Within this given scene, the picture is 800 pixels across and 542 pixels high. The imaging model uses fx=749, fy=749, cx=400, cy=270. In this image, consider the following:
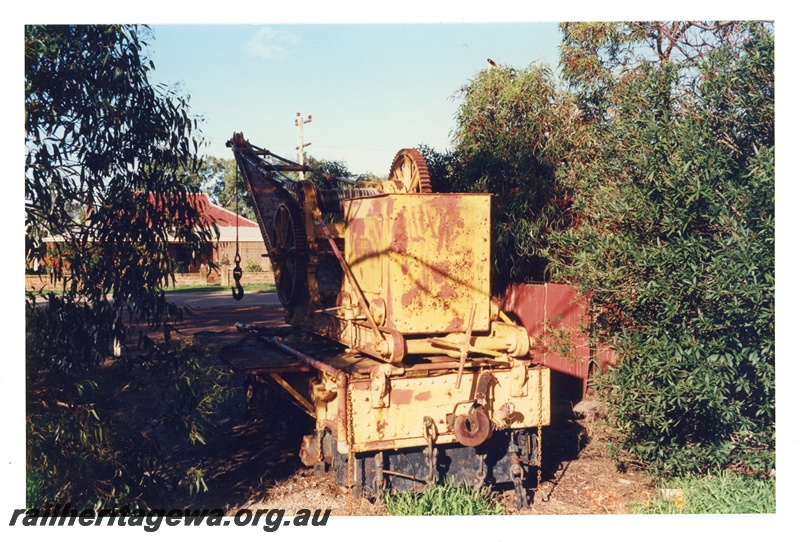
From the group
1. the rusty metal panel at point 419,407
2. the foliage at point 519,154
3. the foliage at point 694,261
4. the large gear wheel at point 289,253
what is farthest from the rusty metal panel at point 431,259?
the foliage at point 519,154

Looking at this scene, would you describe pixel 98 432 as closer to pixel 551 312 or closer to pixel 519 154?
pixel 551 312

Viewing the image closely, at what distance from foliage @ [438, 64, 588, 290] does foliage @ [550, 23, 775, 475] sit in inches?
116

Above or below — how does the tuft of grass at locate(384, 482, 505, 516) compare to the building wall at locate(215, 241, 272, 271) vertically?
below

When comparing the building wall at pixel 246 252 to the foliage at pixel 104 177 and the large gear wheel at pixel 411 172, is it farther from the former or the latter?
the foliage at pixel 104 177

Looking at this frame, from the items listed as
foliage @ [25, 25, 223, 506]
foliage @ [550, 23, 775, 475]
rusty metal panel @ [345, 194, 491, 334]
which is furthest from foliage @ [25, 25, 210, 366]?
foliage @ [550, 23, 775, 475]

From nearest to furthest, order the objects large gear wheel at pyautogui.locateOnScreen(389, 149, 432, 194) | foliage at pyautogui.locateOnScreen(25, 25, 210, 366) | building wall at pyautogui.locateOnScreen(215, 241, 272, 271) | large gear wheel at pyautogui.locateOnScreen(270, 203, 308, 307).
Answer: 1. foliage at pyautogui.locateOnScreen(25, 25, 210, 366)
2. large gear wheel at pyautogui.locateOnScreen(389, 149, 432, 194)
3. large gear wheel at pyautogui.locateOnScreen(270, 203, 308, 307)
4. building wall at pyautogui.locateOnScreen(215, 241, 272, 271)

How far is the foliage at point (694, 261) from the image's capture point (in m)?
6.39

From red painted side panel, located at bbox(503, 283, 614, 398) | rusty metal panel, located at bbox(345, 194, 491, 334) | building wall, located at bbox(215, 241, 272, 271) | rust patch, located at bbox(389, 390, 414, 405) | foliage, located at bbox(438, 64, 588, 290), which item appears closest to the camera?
rust patch, located at bbox(389, 390, 414, 405)

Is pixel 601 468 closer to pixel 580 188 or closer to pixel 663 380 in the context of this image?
pixel 663 380

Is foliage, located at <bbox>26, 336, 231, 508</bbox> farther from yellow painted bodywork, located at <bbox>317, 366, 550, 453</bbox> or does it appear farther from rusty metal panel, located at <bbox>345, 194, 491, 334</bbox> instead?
rusty metal panel, located at <bbox>345, 194, 491, 334</bbox>

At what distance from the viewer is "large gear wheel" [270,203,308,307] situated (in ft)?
27.6

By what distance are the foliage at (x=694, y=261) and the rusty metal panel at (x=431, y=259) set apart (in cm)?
125

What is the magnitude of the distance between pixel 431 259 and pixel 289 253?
8.40 ft

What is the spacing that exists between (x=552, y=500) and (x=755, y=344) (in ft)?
8.08
